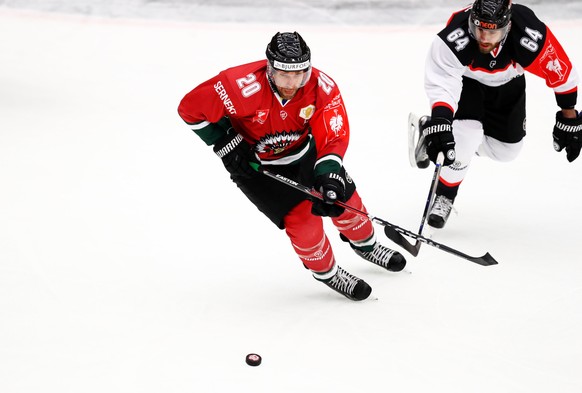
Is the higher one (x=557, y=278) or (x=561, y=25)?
(x=561, y=25)

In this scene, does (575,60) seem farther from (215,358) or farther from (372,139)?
(215,358)

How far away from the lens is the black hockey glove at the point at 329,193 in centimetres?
286

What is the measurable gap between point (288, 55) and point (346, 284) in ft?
3.16

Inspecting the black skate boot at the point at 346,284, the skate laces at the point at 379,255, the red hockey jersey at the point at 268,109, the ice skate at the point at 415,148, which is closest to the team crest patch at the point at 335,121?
the red hockey jersey at the point at 268,109

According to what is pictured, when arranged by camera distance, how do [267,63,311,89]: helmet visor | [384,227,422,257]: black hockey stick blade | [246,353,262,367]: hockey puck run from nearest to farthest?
[246,353,262,367]: hockey puck, [267,63,311,89]: helmet visor, [384,227,422,257]: black hockey stick blade

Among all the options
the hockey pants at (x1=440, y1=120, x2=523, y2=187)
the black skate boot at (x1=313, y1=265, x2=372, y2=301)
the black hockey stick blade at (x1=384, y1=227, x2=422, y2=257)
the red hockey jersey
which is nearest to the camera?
the red hockey jersey

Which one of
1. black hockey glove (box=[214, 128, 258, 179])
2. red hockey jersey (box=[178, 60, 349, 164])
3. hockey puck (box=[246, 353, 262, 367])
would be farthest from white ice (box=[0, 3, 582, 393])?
red hockey jersey (box=[178, 60, 349, 164])

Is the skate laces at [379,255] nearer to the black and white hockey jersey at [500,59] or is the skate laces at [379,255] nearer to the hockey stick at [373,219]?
the hockey stick at [373,219]

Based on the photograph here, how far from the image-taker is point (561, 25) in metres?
6.61

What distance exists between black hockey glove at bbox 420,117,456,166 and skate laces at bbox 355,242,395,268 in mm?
460

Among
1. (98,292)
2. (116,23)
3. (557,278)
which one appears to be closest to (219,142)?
(98,292)

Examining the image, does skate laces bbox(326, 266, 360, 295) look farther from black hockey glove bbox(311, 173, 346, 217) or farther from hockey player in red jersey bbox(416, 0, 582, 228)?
hockey player in red jersey bbox(416, 0, 582, 228)

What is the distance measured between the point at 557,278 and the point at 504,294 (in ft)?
0.97

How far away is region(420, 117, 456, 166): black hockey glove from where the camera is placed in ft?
11.2
